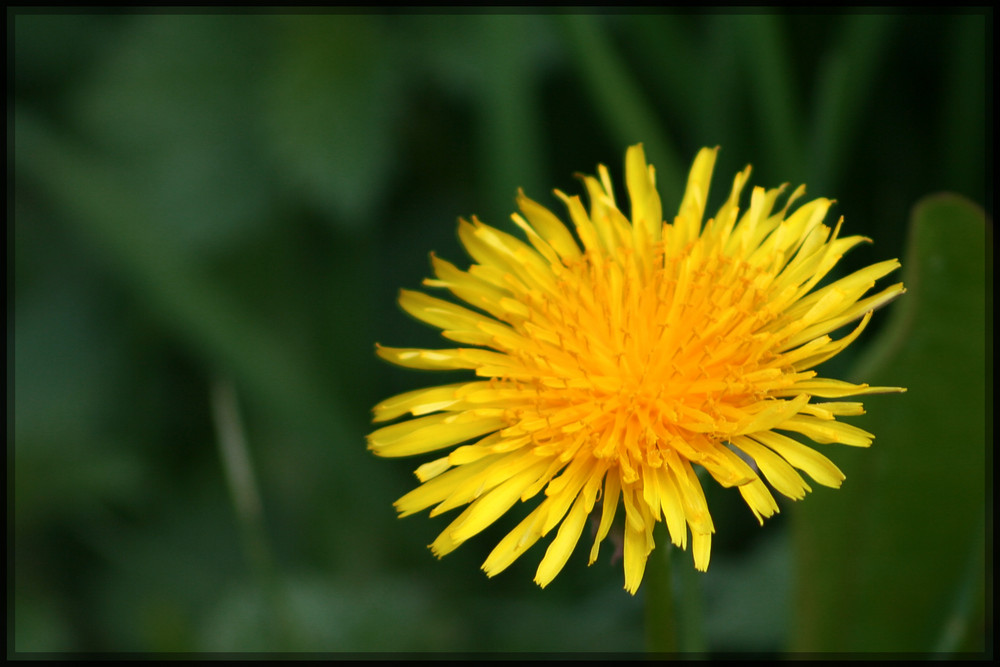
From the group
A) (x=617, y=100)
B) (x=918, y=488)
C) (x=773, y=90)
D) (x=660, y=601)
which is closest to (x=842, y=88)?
(x=773, y=90)

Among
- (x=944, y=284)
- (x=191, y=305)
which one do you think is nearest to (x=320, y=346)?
(x=191, y=305)

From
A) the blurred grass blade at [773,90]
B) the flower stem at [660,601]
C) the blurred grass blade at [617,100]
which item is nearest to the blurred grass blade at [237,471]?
the flower stem at [660,601]

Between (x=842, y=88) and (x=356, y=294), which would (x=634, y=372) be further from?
(x=356, y=294)

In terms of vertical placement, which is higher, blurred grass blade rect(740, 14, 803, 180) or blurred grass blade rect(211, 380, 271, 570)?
blurred grass blade rect(740, 14, 803, 180)

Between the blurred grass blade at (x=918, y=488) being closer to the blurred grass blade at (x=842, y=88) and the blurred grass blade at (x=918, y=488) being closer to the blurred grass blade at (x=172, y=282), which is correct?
the blurred grass blade at (x=842, y=88)

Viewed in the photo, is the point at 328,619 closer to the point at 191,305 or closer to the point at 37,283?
the point at 191,305

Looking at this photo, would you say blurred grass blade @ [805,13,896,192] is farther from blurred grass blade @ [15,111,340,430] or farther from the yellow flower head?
blurred grass blade @ [15,111,340,430]

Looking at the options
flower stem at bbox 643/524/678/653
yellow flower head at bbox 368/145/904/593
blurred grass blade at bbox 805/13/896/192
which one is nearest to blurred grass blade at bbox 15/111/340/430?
yellow flower head at bbox 368/145/904/593
